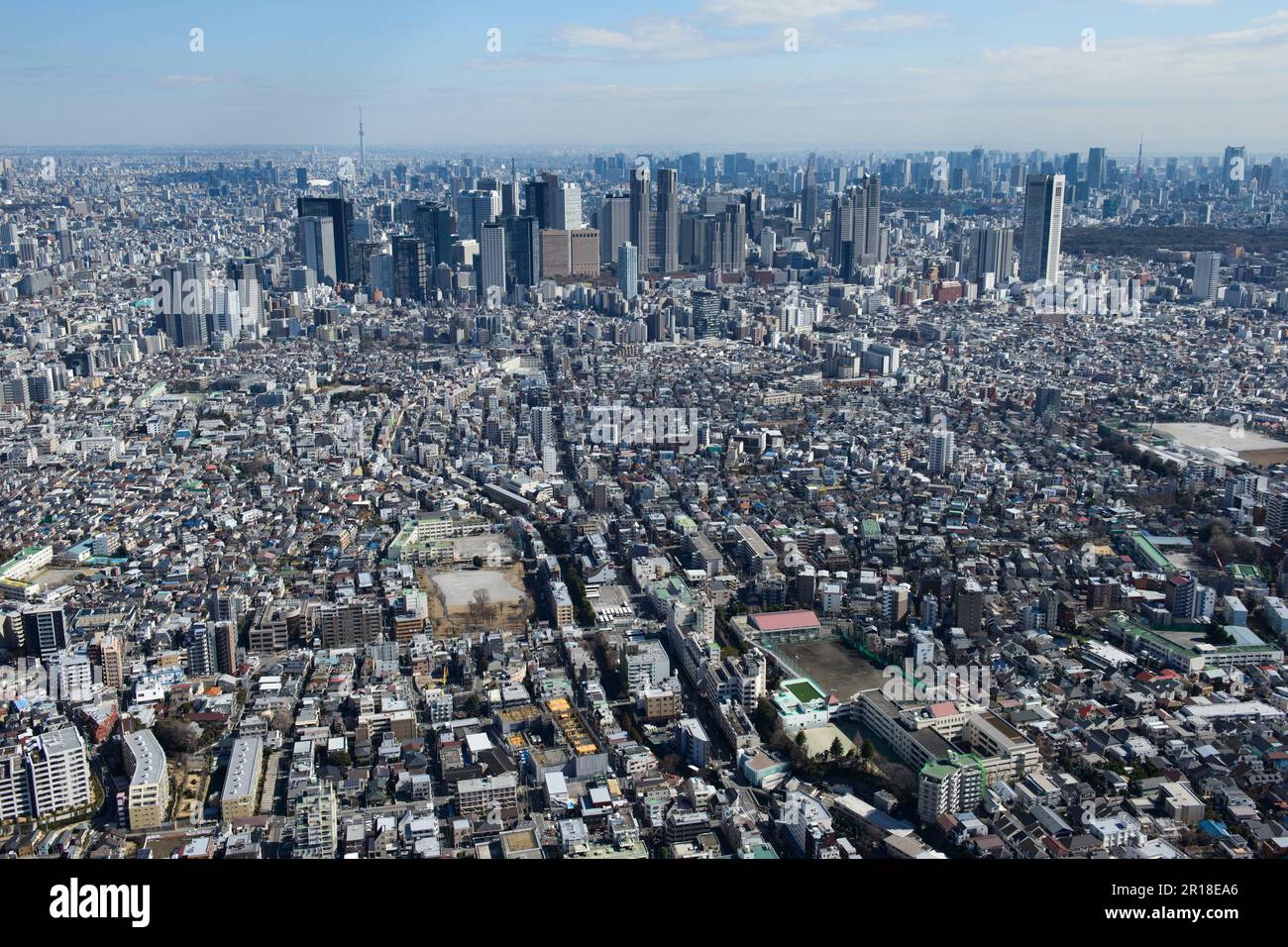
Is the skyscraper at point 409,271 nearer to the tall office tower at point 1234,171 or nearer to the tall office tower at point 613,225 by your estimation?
the tall office tower at point 613,225

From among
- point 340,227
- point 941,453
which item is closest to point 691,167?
point 340,227

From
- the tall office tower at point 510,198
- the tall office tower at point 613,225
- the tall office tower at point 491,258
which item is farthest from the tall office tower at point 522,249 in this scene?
the tall office tower at point 613,225

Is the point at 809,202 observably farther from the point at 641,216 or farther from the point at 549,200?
the point at 549,200

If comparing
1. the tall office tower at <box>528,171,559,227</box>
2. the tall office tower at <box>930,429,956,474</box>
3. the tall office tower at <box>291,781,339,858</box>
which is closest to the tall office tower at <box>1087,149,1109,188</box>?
the tall office tower at <box>528,171,559,227</box>
